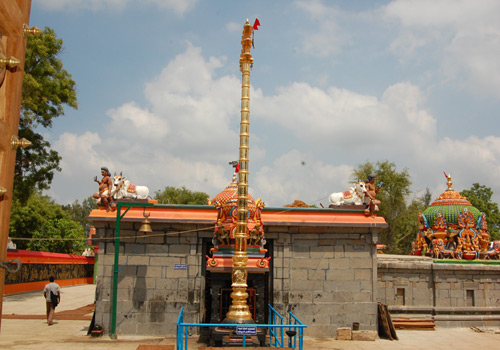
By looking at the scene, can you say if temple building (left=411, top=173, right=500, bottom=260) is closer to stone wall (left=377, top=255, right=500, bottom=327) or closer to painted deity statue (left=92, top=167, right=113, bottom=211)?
stone wall (left=377, top=255, right=500, bottom=327)

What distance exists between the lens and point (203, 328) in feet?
43.9

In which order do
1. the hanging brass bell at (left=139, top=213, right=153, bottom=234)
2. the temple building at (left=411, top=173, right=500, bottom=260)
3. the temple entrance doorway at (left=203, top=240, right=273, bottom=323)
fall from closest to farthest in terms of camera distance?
the hanging brass bell at (left=139, top=213, right=153, bottom=234) → the temple entrance doorway at (left=203, top=240, right=273, bottom=323) → the temple building at (left=411, top=173, right=500, bottom=260)

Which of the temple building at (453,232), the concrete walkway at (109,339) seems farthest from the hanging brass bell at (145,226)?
the temple building at (453,232)

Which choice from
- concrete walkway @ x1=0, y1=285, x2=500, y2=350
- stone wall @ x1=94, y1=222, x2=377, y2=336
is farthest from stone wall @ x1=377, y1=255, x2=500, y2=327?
stone wall @ x1=94, y1=222, x2=377, y2=336

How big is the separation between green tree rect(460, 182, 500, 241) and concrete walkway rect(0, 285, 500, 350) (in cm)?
2816

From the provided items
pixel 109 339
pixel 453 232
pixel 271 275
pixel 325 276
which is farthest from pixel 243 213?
pixel 453 232

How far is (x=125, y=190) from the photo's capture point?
45.8 feet

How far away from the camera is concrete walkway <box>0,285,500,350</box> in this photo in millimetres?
11898

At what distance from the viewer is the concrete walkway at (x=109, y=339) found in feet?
39.0

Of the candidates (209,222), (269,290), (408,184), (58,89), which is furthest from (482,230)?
(58,89)

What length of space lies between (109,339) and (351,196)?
8773mm

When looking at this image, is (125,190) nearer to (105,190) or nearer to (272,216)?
(105,190)

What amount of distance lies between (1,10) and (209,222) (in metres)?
10.5

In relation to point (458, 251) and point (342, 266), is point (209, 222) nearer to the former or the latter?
point (342, 266)
